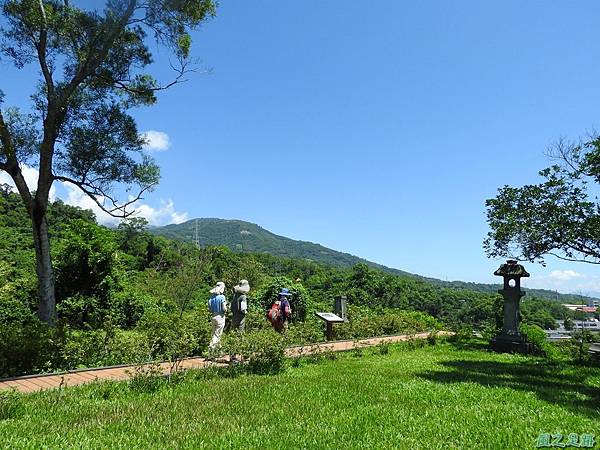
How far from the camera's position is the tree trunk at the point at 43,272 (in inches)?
421

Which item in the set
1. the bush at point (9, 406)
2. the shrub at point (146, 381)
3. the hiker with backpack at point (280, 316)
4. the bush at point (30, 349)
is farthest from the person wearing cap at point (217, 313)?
the bush at point (9, 406)

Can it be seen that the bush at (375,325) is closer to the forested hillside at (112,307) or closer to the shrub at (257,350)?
the forested hillside at (112,307)

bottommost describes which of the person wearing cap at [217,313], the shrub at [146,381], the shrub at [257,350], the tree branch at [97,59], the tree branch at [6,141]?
the shrub at [146,381]

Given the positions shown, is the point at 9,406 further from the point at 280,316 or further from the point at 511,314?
the point at 511,314

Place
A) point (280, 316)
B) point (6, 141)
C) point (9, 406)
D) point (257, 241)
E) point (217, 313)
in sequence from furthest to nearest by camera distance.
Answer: point (257, 241) < point (280, 316) < point (6, 141) < point (217, 313) < point (9, 406)

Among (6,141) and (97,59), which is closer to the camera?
(6,141)

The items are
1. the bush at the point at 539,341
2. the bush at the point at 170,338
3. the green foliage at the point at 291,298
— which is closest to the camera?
the bush at the point at 170,338

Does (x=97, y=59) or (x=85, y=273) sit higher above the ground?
(x=97, y=59)

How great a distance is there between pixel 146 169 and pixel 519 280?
1278cm

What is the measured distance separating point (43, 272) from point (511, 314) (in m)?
14.1

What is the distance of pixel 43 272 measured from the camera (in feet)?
35.3

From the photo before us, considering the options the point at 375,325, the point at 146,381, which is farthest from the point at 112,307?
the point at 146,381

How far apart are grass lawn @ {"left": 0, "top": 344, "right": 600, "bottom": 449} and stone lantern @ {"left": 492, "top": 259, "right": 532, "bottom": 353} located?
5521 millimetres

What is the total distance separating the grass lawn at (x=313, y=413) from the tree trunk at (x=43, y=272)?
5.19 meters
